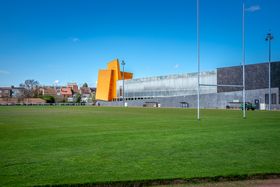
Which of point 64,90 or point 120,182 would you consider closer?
point 120,182

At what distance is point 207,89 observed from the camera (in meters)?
66.9

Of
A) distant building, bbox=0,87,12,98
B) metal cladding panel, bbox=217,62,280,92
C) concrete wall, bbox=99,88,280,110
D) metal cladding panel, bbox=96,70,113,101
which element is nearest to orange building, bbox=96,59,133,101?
metal cladding panel, bbox=96,70,113,101

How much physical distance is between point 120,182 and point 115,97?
9995cm

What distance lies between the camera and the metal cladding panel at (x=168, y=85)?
6844 centimetres

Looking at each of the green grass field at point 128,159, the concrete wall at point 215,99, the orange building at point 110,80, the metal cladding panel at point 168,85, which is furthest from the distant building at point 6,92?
the green grass field at point 128,159

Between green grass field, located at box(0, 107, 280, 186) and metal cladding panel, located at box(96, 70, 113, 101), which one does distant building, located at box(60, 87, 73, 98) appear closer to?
metal cladding panel, located at box(96, 70, 113, 101)

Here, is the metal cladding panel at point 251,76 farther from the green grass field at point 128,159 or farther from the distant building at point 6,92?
the distant building at point 6,92

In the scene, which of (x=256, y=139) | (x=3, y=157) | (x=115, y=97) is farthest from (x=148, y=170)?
(x=115, y=97)

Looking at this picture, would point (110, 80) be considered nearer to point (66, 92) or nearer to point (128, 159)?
point (66, 92)

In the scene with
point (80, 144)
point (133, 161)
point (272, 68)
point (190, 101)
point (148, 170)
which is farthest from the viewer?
point (190, 101)

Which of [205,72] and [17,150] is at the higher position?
[205,72]

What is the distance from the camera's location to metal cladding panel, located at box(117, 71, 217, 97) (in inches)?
2694

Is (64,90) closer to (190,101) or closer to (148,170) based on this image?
(190,101)

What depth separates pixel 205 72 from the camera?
69.2 m
